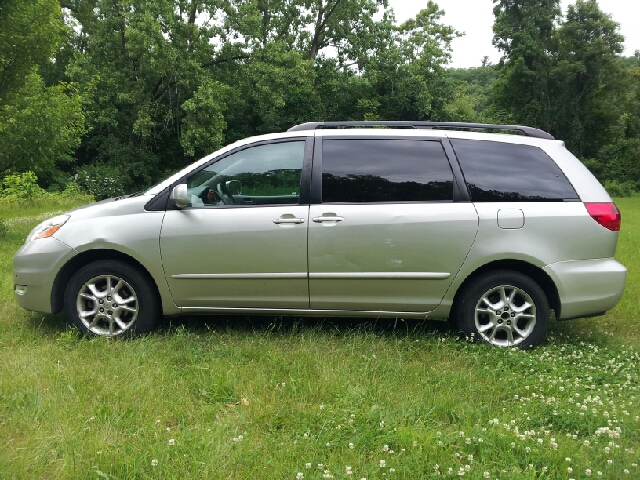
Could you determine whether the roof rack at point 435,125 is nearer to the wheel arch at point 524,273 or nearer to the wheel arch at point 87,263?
the wheel arch at point 524,273

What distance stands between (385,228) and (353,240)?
0.26m

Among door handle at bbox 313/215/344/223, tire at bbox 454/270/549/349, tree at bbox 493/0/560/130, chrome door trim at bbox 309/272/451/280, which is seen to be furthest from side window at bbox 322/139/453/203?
tree at bbox 493/0/560/130

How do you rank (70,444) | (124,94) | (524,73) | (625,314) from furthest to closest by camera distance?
1. (524,73)
2. (124,94)
3. (625,314)
4. (70,444)

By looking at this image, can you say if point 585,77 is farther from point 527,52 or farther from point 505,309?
point 505,309

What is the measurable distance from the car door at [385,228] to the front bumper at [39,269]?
2022 millimetres

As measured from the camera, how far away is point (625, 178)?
3734 cm

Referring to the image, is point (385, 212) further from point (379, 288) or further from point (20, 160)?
point (20, 160)

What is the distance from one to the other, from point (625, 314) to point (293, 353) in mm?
3473

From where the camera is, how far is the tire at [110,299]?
4.27 meters

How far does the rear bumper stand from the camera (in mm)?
4117

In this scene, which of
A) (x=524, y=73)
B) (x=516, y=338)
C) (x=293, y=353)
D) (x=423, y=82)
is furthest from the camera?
(x=524, y=73)

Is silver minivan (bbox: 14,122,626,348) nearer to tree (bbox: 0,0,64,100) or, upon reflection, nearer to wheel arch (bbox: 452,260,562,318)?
wheel arch (bbox: 452,260,562,318)

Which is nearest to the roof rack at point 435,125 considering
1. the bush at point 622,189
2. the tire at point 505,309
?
the tire at point 505,309

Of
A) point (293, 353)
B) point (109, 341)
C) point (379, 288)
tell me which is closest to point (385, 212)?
point (379, 288)
